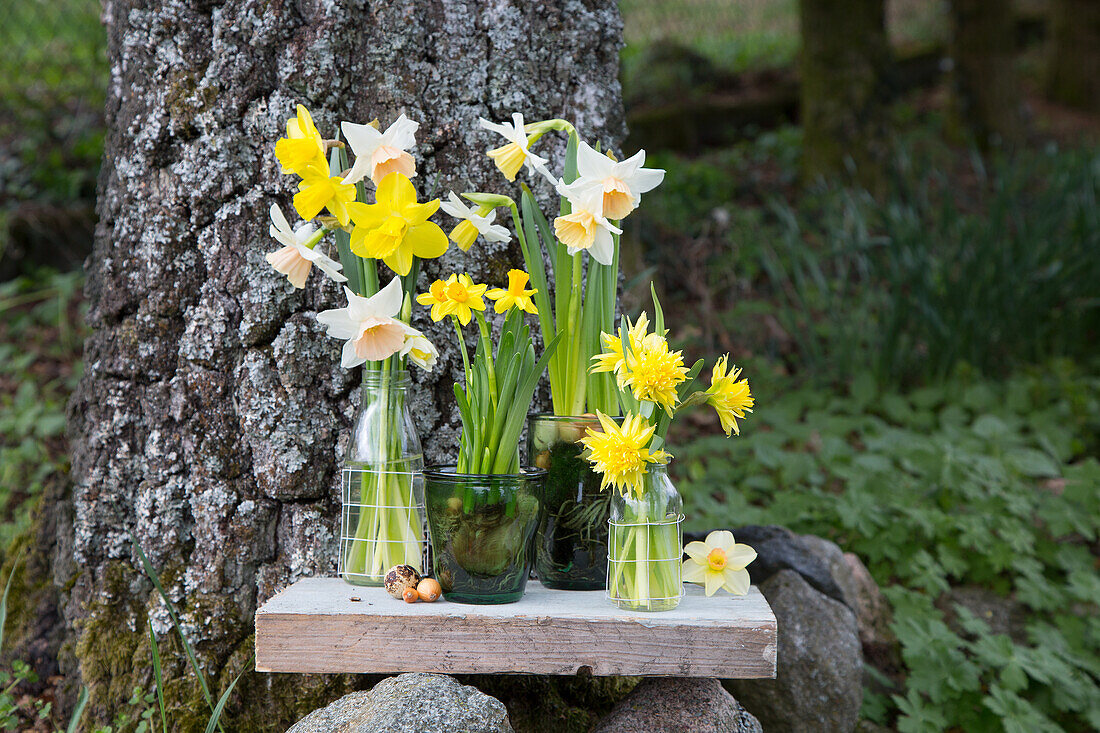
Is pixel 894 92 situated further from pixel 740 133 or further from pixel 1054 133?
pixel 1054 133

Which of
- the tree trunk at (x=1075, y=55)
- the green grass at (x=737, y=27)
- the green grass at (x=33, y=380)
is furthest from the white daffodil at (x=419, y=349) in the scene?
the tree trunk at (x=1075, y=55)

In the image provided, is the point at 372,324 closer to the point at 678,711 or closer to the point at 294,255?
the point at 294,255

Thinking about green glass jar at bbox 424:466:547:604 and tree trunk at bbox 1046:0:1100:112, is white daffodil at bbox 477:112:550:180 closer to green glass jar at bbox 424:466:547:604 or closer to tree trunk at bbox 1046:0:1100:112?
green glass jar at bbox 424:466:547:604

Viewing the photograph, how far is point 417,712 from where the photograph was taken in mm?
996

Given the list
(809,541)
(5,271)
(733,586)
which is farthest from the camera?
(5,271)

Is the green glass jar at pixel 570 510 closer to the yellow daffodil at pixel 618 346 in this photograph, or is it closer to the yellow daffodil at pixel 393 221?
the yellow daffodil at pixel 618 346

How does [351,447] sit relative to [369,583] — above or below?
above

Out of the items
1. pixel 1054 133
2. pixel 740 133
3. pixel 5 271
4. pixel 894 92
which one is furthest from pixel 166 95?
pixel 1054 133

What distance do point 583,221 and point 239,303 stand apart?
601 millimetres

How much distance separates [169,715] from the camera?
1.31 m

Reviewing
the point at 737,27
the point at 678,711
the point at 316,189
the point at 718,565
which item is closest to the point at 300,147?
the point at 316,189

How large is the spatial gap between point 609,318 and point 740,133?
242 inches

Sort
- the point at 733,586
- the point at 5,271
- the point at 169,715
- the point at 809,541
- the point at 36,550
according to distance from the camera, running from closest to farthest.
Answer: the point at 733,586 < the point at 169,715 < the point at 36,550 < the point at 809,541 < the point at 5,271

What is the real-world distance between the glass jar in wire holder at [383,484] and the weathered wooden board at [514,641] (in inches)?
5.3
